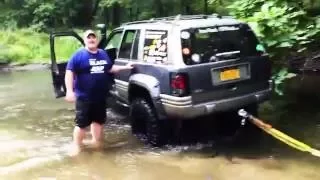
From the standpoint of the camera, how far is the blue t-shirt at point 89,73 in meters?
7.26

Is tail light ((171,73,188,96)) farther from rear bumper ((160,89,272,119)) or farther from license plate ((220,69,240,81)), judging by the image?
license plate ((220,69,240,81))

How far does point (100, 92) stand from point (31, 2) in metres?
27.8

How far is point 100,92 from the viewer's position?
7.43 metres

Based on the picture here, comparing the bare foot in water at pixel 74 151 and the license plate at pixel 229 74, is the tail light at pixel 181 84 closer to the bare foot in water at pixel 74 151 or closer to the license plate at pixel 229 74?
the license plate at pixel 229 74

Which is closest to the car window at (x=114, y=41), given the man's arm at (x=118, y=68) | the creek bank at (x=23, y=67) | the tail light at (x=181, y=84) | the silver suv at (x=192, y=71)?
the silver suv at (x=192, y=71)

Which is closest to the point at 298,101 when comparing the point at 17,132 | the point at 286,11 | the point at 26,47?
the point at 286,11

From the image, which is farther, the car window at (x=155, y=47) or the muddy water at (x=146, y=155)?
the car window at (x=155, y=47)

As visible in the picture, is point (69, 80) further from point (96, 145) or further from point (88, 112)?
point (96, 145)

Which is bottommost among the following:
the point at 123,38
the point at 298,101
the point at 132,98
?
the point at 298,101

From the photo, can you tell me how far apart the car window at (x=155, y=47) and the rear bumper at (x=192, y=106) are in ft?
2.02

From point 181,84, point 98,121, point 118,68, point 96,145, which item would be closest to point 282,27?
point 181,84

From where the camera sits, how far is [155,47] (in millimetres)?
7539

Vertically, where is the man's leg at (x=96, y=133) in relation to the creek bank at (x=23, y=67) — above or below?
above

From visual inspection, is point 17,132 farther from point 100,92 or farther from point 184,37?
point 184,37
